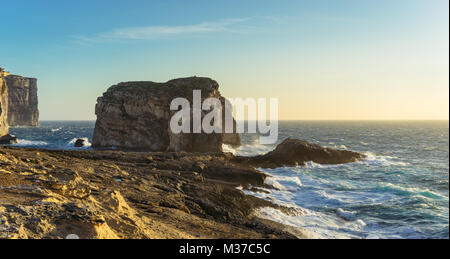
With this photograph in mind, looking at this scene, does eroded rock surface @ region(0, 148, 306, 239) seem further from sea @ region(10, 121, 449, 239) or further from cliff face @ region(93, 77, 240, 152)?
cliff face @ region(93, 77, 240, 152)

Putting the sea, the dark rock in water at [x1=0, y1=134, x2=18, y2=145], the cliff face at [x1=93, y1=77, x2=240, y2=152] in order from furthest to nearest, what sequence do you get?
the dark rock in water at [x1=0, y1=134, x2=18, y2=145] < the cliff face at [x1=93, y1=77, x2=240, y2=152] < the sea

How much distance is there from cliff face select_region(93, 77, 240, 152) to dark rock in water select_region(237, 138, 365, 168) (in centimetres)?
1246

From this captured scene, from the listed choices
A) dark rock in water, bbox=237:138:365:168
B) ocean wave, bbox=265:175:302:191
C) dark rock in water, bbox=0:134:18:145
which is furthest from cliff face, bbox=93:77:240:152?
ocean wave, bbox=265:175:302:191

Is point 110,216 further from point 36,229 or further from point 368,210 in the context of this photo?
point 368,210

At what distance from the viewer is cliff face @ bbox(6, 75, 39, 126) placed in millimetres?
138375

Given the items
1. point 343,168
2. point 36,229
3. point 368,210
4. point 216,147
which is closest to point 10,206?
point 36,229

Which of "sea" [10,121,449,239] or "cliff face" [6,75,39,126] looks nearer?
"sea" [10,121,449,239]

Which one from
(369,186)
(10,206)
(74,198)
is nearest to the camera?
(10,206)

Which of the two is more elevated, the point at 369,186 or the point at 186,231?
the point at 186,231

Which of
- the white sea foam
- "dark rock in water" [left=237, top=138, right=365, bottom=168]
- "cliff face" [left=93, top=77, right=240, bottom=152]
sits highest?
"cliff face" [left=93, top=77, right=240, bottom=152]

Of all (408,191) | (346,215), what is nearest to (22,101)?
(346,215)

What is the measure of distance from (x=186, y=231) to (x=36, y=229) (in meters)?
5.56

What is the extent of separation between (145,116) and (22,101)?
398ft

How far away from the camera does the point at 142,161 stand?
28.9 m
